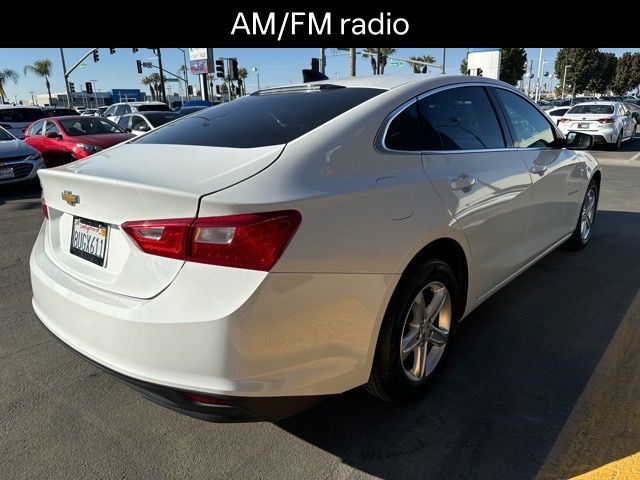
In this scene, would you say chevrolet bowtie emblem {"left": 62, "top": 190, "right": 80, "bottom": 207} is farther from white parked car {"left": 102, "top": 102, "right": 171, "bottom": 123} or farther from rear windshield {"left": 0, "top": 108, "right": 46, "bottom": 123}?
white parked car {"left": 102, "top": 102, "right": 171, "bottom": 123}

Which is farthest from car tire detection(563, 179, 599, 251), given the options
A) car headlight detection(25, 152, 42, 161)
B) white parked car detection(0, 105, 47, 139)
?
white parked car detection(0, 105, 47, 139)

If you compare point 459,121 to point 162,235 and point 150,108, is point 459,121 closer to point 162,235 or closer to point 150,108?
point 162,235

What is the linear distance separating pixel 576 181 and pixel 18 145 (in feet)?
31.9

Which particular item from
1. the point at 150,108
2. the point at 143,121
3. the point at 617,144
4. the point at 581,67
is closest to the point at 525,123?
the point at 143,121

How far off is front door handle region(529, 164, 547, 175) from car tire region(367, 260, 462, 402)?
1.25 meters

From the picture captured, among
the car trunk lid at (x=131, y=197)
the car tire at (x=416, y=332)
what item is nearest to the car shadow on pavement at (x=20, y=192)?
the car trunk lid at (x=131, y=197)

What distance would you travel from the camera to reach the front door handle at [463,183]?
257cm

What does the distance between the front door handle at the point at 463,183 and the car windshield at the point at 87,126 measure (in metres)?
11.0

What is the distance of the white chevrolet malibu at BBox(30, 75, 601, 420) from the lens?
177 centimetres

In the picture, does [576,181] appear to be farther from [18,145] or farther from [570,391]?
[18,145]

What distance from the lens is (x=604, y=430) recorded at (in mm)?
2373

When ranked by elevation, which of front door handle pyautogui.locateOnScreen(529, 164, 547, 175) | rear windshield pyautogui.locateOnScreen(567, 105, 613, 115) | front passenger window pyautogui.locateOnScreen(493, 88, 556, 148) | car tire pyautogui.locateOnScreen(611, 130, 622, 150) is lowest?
car tire pyautogui.locateOnScreen(611, 130, 622, 150)

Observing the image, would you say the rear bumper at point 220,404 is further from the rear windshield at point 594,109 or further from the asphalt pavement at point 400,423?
the rear windshield at point 594,109

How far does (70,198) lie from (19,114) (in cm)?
1762
